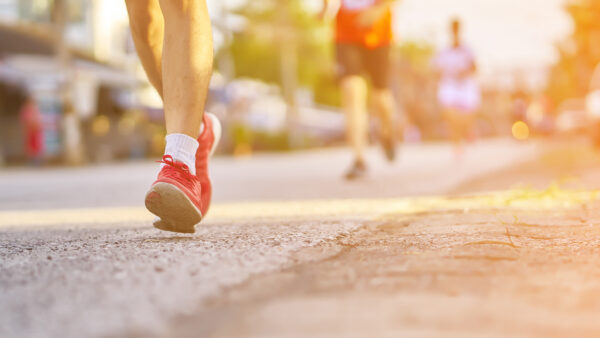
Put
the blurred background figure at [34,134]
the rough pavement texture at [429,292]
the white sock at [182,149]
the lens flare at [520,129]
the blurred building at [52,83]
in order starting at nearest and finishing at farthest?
the rough pavement texture at [429,292]
the white sock at [182,149]
the blurred background figure at [34,134]
the blurred building at [52,83]
the lens flare at [520,129]

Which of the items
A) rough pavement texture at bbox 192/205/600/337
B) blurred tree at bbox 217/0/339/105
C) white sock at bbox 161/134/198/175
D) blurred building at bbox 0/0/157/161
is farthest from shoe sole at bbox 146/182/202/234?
blurred tree at bbox 217/0/339/105

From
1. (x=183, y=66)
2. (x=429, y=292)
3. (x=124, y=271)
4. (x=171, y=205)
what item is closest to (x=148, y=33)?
(x=183, y=66)

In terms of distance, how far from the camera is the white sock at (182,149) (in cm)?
245

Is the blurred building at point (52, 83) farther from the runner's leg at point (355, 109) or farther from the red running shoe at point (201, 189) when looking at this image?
the red running shoe at point (201, 189)

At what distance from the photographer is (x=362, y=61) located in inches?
249

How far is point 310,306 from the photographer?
4.61 ft

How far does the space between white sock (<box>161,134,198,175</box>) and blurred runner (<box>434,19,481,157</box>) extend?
774 centimetres

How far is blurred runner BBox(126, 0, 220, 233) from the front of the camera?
7.66 feet

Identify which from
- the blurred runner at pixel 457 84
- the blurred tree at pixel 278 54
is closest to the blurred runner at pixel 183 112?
the blurred runner at pixel 457 84

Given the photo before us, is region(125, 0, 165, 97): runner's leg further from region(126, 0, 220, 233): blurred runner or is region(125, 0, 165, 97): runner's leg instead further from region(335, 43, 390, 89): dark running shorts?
region(335, 43, 390, 89): dark running shorts

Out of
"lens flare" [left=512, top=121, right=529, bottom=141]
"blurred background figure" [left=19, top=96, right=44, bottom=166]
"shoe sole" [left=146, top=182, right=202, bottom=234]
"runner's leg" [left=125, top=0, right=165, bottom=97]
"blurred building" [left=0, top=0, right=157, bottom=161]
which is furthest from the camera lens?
"lens flare" [left=512, top=121, right=529, bottom=141]

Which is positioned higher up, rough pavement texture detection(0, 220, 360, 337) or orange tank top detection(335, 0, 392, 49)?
A: orange tank top detection(335, 0, 392, 49)

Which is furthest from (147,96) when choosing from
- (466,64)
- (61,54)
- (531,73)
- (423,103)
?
(531,73)

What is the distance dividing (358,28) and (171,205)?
417 cm
